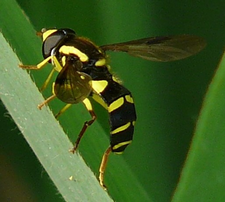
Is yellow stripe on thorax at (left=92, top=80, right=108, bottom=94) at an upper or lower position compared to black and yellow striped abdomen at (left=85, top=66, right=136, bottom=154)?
upper

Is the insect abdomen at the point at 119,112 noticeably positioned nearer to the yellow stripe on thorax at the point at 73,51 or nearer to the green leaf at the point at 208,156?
the yellow stripe on thorax at the point at 73,51

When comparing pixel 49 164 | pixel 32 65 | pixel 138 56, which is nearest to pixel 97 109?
pixel 138 56

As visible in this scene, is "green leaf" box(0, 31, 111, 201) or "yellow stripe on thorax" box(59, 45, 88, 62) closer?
"green leaf" box(0, 31, 111, 201)

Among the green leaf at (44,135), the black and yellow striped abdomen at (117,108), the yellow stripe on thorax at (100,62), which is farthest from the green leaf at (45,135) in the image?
the yellow stripe on thorax at (100,62)

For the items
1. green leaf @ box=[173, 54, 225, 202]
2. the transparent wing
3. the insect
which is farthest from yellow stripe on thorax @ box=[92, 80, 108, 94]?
green leaf @ box=[173, 54, 225, 202]

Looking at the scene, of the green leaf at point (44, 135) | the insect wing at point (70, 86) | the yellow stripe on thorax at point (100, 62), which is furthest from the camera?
the yellow stripe on thorax at point (100, 62)

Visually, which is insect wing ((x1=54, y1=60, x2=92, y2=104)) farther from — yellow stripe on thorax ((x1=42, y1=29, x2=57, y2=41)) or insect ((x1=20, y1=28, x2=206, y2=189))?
yellow stripe on thorax ((x1=42, y1=29, x2=57, y2=41))

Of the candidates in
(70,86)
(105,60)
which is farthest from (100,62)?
(70,86)
